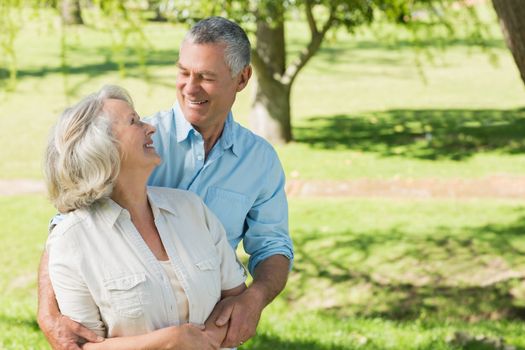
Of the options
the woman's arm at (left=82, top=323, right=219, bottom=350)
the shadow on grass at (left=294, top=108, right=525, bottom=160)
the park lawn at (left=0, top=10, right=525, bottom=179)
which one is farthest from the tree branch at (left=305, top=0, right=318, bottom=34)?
the woman's arm at (left=82, top=323, right=219, bottom=350)

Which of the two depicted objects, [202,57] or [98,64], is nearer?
[202,57]

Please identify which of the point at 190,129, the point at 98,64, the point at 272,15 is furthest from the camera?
the point at 98,64

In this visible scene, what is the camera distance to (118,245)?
2.59 meters

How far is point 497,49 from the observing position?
26281 millimetres

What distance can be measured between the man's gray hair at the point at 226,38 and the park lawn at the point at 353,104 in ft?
15.8

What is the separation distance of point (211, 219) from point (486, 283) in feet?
16.0

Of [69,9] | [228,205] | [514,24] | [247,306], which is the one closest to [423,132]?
[69,9]

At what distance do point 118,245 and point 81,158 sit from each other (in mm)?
272

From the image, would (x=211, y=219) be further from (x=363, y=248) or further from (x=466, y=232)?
(x=466, y=232)

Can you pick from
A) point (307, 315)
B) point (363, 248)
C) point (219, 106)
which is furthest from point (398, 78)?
point (219, 106)

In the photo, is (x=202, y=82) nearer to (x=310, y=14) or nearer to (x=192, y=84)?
(x=192, y=84)

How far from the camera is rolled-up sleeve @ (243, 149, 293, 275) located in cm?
316

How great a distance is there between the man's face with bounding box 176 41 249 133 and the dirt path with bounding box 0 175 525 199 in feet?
25.5

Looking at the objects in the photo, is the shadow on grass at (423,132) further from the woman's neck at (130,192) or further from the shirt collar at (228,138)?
the woman's neck at (130,192)
